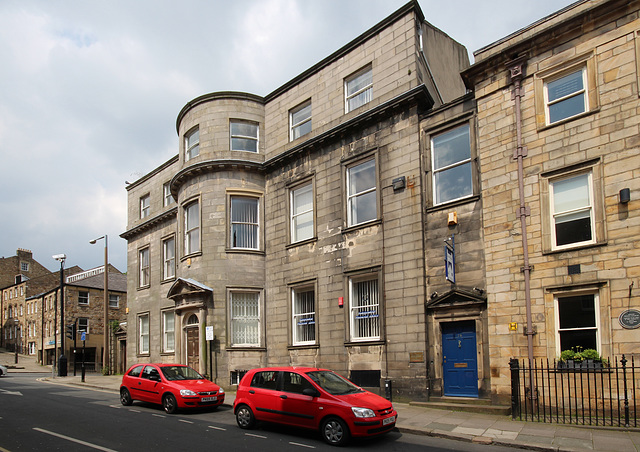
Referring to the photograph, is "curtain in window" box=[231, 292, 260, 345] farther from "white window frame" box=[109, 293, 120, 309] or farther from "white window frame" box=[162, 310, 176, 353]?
"white window frame" box=[109, 293, 120, 309]

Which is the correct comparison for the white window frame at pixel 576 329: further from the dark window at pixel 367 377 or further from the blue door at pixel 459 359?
the dark window at pixel 367 377

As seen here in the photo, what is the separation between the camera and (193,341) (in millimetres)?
20828

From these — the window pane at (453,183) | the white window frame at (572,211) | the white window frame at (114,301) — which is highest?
the window pane at (453,183)

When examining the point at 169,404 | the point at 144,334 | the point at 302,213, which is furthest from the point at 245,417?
the point at 144,334

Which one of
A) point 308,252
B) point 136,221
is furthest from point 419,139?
point 136,221

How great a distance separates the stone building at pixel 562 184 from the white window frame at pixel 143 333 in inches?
784

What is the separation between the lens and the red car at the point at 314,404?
9797 millimetres

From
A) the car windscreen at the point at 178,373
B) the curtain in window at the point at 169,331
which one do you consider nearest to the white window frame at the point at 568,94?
the car windscreen at the point at 178,373

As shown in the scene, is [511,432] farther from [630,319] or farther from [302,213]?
[302,213]

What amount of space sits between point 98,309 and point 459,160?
42.7 metres

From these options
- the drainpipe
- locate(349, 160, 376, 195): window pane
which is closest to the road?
the drainpipe

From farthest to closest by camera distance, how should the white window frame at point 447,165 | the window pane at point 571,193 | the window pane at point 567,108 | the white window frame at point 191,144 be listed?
the white window frame at point 191,144, the white window frame at point 447,165, the window pane at point 567,108, the window pane at point 571,193

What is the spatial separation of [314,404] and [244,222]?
1179cm

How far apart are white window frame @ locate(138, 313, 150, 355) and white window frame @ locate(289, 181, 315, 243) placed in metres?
11.9
